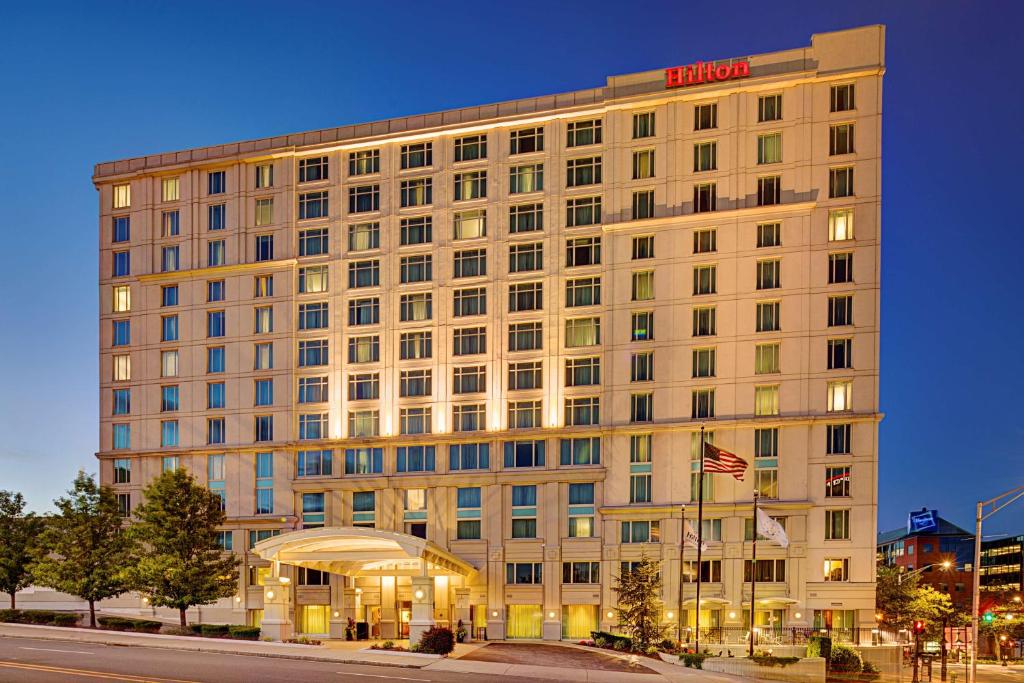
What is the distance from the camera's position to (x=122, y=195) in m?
79.1

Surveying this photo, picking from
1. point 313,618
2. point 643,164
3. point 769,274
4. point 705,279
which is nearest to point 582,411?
point 705,279

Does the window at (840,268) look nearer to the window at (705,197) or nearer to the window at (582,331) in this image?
the window at (705,197)

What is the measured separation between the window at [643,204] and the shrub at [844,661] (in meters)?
32.6

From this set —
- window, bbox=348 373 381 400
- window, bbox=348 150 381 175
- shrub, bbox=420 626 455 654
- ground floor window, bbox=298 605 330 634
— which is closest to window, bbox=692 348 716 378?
window, bbox=348 373 381 400

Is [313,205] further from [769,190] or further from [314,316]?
[769,190]

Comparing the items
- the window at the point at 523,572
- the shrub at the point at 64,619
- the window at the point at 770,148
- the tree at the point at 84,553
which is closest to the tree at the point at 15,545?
the tree at the point at 84,553

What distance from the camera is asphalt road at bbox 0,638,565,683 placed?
110ft

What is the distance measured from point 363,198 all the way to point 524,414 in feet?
73.7

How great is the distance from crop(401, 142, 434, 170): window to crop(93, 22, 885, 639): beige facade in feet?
0.54

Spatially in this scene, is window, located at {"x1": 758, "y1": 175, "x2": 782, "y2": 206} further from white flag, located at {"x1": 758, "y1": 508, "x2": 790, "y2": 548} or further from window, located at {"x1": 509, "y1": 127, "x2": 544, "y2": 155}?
white flag, located at {"x1": 758, "y1": 508, "x2": 790, "y2": 548}

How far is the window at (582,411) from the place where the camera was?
6662 cm

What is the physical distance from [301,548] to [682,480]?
27383 millimetres

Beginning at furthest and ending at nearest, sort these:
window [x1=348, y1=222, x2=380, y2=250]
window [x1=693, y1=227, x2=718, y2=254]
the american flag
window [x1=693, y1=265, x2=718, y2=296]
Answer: window [x1=348, y1=222, x2=380, y2=250] → window [x1=693, y1=227, x2=718, y2=254] → window [x1=693, y1=265, x2=718, y2=296] → the american flag

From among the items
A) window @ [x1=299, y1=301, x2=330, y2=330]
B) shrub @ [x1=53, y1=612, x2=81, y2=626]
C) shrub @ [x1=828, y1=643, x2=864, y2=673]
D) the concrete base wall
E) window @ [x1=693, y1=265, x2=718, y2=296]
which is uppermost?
window @ [x1=693, y1=265, x2=718, y2=296]
